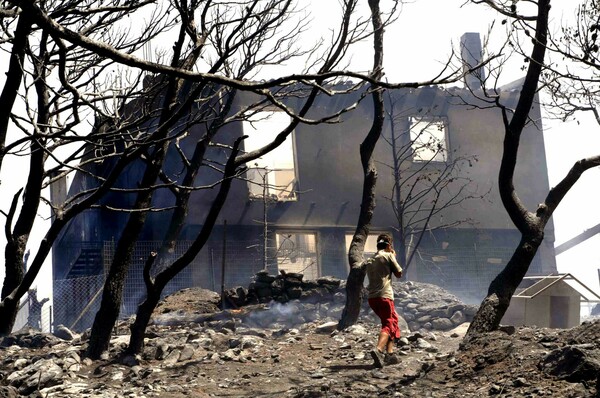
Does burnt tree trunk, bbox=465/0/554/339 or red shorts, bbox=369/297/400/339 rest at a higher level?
burnt tree trunk, bbox=465/0/554/339

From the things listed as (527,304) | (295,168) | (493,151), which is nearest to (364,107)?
(295,168)

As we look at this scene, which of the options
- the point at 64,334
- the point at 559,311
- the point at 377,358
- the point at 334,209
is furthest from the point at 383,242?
the point at 334,209

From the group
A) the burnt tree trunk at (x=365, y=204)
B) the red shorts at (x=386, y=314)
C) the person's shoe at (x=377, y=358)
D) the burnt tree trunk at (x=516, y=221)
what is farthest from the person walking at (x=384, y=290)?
the burnt tree trunk at (x=365, y=204)

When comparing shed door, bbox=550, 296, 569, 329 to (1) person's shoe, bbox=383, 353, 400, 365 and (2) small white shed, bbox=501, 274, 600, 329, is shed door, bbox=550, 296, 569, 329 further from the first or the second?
(1) person's shoe, bbox=383, 353, 400, 365

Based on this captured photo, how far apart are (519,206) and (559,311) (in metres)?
4.85

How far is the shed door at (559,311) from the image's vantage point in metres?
16.7

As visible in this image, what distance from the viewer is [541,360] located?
33.0ft

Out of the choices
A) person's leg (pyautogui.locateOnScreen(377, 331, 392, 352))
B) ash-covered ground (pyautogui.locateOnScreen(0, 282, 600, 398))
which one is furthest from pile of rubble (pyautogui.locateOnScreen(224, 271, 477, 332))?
person's leg (pyautogui.locateOnScreen(377, 331, 392, 352))

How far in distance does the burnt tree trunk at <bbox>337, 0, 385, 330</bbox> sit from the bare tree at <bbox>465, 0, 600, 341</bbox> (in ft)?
10.2

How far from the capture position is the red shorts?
12.5m

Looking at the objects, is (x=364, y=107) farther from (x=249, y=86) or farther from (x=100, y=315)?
(x=249, y=86)

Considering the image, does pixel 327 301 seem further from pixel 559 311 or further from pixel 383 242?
pixel 383 242

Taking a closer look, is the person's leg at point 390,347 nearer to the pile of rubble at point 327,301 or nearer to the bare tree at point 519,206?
the bare tree at point 519,206

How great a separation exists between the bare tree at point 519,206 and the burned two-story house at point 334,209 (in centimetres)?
1658
